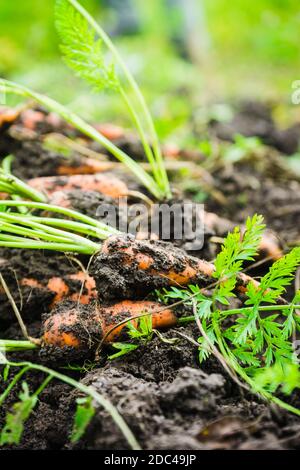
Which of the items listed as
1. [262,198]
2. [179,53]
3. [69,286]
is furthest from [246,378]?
[179,53]

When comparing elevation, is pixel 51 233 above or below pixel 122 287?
above

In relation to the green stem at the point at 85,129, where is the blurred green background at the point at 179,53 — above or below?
above

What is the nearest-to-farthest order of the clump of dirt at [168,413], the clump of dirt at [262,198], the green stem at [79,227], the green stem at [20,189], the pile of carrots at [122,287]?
the clump of dirt at [168,413] < the pile of carrots at [122,287] < the green stem at [79,227] < the green stem at [20,189] < the clump of dirt at [262,198]

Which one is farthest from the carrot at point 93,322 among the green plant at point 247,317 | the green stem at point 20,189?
the green stem at point 20,189

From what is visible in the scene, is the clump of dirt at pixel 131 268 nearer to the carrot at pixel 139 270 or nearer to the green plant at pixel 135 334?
the carrot at pixel 139 270

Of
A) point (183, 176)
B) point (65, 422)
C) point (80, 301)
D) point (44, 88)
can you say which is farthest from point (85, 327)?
point (44, 88)

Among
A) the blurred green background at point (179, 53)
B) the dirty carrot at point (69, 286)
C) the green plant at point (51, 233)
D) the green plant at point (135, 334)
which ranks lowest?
the green plant at point (135, 334)

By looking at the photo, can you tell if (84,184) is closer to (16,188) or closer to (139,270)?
(16,188)

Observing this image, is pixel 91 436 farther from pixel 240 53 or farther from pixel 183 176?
pixel 240 53
